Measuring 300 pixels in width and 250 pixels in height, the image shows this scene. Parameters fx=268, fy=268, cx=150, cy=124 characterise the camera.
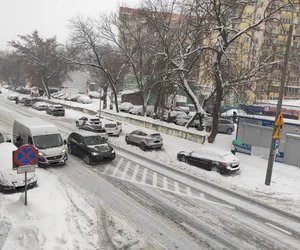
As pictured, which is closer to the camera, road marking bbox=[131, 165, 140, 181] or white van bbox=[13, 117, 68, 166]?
road marking bbox=[131, 165, 140, 181]

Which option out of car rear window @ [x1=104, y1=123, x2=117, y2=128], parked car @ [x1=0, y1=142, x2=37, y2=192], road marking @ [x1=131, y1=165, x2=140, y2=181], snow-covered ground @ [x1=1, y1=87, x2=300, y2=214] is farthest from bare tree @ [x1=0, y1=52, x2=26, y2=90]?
parked car @ [x1=0, y1=142, x2=37, y2=192]

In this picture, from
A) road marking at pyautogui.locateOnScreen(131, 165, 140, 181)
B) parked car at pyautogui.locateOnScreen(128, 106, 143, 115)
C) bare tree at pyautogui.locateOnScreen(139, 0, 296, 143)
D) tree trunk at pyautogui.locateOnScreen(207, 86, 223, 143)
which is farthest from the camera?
parked car at pyautogui.locateOnScreen(128, 106, 143, 115)

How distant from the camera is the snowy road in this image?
8.51 meters

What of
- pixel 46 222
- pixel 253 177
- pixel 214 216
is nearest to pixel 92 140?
pixel 46 222

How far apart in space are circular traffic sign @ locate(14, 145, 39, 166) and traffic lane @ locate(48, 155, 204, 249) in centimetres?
356

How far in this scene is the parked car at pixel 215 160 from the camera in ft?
48.7

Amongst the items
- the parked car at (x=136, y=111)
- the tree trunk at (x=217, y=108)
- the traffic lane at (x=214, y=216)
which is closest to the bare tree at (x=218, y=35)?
the tree trunk at (x=217, y=108)

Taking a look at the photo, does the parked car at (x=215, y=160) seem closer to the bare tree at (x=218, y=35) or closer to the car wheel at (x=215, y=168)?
the car wheel at (x=215, y=168)

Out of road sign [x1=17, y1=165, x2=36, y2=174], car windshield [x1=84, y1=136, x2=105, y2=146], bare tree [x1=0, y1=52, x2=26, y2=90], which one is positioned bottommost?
car windshield [x1=84, y1=136, x2=105, y2=146]

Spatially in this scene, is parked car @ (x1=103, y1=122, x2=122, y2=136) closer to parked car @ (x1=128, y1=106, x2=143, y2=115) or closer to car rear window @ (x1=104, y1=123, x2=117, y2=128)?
car rear window @ (x1=104, y1=123, x2=117, y2=128)

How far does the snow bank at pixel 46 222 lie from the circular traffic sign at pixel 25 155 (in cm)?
171

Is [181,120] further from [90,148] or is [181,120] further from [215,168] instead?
[90,148]

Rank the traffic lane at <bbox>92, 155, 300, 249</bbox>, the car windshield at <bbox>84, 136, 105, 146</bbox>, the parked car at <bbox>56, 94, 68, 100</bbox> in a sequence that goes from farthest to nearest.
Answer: the parked car at <bbox>56, 94, 68, 100</bbox> < the car windshield at <bbox>84, 136, 105, 146</bbox> < the traffic lane at <bbox>92, 155, 300, 249</bbox>

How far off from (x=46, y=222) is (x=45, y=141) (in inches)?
283
